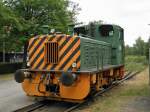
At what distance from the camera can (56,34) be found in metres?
11.1

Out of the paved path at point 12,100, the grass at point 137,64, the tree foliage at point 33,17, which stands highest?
the tree foliage at point 33,17

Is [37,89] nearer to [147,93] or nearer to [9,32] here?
[147,93]

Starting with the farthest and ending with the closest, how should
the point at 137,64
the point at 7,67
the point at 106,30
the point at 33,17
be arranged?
the point at 137,64 → the point at 33,17 → the point at 7,67 → the point at 106,30

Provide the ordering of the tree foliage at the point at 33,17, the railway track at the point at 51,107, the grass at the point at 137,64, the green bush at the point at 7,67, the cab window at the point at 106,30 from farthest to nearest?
the grass at the point at 137,64 < the tree foliage at the point at 33,17 < the green bush at the point at 7,67 < the cab window at the point at 106,30 < the railway track at the point at 51,107

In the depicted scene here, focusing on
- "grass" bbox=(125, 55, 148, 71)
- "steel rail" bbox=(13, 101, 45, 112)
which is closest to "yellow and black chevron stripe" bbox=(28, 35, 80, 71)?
"steel rail" bbox=(13, 101, 45, 112)

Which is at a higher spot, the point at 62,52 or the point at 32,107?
the point at 62,52

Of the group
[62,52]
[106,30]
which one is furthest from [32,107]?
[106,30]

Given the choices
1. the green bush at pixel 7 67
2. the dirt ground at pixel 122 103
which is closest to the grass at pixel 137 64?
the green bush at pixel 7 67

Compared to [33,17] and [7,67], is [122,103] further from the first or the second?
[33,17]

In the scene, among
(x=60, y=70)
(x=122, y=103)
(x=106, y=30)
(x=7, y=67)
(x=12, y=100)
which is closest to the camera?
(x=60, y=70)

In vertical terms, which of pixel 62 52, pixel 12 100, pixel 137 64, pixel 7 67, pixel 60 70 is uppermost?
pixel 62 52

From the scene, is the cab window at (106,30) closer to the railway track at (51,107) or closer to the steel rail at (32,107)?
the railway track at (51,107)

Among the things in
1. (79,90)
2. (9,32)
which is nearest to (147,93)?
(79,90)

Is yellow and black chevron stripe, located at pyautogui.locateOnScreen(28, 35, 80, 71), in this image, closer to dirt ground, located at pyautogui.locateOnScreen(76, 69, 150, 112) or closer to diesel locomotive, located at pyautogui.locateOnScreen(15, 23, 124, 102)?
diesel locomotive, located at pyautogui.locateOnScreen(15, 23, 124, 102)
